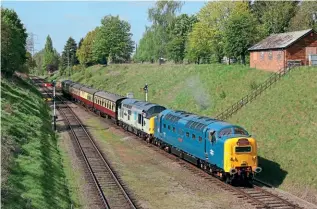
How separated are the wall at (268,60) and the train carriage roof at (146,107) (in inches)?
612

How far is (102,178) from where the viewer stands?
28.1 meters

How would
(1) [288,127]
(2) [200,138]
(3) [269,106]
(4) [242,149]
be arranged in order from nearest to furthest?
(4) [242,149] < (2) [200,138] < (1) [288,127] < (3) [269,106]

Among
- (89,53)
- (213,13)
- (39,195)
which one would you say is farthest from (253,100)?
(89,53)

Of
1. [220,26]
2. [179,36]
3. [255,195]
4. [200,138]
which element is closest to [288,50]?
[200,138]

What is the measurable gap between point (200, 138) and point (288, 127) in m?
7.71

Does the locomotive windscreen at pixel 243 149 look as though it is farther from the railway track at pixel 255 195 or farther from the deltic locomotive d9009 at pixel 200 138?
the railway track at pixel 255 195

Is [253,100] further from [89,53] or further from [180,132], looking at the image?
[89,53]

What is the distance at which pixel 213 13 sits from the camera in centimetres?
8119

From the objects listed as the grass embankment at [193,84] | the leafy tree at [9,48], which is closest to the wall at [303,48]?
the grass embankment at [193,84]

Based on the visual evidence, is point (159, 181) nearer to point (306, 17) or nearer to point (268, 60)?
point (268, 60)

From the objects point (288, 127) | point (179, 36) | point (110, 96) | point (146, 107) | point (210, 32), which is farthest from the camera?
point (179, 36)

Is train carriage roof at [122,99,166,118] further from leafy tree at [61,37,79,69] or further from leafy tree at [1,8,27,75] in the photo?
leafy tree at [61,37,79,69]

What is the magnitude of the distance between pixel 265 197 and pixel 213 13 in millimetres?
61024

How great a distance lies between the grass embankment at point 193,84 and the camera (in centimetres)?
4978
